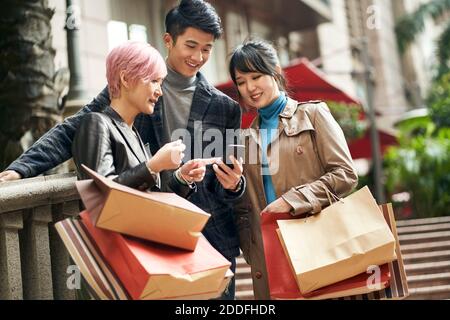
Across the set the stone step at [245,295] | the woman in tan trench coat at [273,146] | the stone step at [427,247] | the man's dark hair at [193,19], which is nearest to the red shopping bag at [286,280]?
the woman in tan trench coat at [273,146]

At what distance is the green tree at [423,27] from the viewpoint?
20641 millimetres

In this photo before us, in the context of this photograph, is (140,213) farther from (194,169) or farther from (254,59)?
(254,59)

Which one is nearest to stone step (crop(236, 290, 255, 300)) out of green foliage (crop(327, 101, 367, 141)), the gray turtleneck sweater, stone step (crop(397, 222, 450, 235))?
the gray turtleneck sweater

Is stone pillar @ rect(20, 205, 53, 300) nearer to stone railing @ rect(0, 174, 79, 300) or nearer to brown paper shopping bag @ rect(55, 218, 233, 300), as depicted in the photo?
stone railing @ rect(0, 174, 79, 300)

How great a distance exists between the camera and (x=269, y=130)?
3582 mm

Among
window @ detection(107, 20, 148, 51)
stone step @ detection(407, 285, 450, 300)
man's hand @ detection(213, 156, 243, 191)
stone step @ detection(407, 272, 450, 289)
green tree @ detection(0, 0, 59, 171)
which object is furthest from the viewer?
window @ detection(107, 20, 148, 51)

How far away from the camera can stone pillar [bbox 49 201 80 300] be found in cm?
349

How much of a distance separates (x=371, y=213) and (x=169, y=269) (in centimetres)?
103

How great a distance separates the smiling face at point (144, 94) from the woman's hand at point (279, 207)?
724 mm

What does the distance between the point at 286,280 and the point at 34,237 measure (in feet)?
3.86

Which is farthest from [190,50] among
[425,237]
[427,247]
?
[425,237]

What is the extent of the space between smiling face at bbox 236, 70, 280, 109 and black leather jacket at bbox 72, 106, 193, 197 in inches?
28.3

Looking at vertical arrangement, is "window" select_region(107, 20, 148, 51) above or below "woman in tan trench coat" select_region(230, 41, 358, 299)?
above

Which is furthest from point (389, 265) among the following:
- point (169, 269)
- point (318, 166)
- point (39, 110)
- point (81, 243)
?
point (39, 110)
